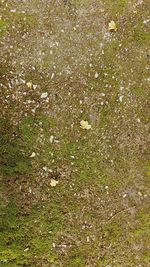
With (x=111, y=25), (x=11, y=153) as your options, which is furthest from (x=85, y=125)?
(x=111, y=25)

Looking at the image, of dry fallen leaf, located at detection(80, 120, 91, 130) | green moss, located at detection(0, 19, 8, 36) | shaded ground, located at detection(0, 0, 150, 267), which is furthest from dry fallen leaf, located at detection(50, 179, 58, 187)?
green moss, located at detection(0, 19, 8, 36)

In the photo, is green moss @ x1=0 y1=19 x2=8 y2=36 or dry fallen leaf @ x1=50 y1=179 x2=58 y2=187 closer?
green moss @ x1=0 y1=19 x2=8 y2=36

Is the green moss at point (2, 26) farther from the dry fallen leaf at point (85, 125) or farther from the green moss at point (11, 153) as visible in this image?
the dry fallen leaf at point (85, 125)

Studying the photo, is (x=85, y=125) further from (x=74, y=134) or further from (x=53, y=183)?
(x=53, y=183)

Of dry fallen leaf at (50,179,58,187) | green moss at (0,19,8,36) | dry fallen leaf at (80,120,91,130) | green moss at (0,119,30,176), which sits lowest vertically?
dry fallen leaf at (50,179,58,187)

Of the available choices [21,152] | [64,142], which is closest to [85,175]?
[64,142]

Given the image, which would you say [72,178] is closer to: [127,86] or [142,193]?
[142,193]

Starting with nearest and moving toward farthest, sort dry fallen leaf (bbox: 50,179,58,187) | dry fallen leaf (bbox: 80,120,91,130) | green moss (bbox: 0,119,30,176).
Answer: green moss (bbox: 0,119,30,176)
dry fallen leaf (bbox: 50,179,58,187)
dry fallen leaf (bbox: 80,120,91,130)

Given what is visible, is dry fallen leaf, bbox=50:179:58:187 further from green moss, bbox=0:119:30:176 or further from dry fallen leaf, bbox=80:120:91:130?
dry fallen leaf, bbox=80:120:91:130

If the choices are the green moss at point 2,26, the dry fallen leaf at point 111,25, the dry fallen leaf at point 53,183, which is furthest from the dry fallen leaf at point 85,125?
the green moss at point 2,26
